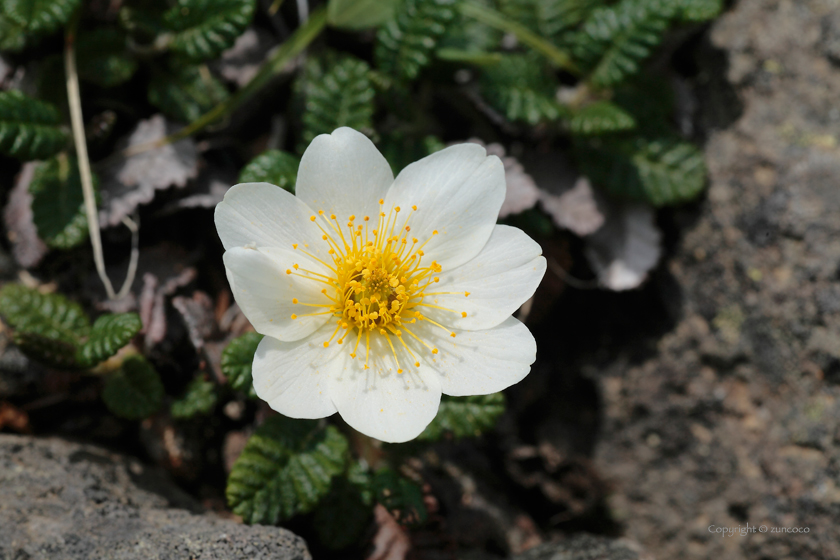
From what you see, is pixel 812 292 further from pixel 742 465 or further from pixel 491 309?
pixel 491 309

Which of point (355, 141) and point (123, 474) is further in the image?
point (123, 474)

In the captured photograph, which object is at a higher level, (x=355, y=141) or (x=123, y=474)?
(x=355, y=141)

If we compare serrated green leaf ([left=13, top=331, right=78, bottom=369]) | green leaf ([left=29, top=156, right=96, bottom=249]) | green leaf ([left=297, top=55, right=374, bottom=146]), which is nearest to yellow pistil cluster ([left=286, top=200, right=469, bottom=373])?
green leaf ([left=297, top=55, right=374, bottom=146])

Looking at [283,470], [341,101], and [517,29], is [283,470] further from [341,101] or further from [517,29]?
[517,29]

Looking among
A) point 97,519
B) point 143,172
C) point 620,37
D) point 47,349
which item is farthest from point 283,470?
point 620,37

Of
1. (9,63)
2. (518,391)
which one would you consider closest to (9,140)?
(9,63)
